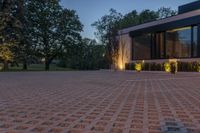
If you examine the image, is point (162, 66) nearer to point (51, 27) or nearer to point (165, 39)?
point (165, 39)

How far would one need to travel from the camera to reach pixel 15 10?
27.3 m

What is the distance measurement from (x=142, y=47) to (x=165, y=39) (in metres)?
3.19

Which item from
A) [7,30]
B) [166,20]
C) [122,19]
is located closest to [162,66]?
[166,20]

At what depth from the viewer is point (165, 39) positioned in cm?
2212

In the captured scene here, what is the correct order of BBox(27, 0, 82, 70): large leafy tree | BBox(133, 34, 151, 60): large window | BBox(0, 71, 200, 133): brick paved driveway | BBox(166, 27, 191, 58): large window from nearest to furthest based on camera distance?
BBox(0, 71, 200, 133): brick paved driveway, BBox(166, 27, 191, 58): large window, BBox(133, 34, 151, 60): large window, BBox(27, 0, 82, 70): large leafy tree

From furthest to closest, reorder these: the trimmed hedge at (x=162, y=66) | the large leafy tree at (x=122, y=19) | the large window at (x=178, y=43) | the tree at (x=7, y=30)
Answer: the large leafy tree at (x=122, y=19), the tree at (x=7, y=30), the large window at (x=178, y=43), the trimmed hedge at (x=162, y=66)

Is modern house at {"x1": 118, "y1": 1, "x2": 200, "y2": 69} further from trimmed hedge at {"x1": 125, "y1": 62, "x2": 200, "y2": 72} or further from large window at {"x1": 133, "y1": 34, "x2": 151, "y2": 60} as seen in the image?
trimmed hedge at {"x1": 125, "y1": 62, "x2": 200, "y2": 72}

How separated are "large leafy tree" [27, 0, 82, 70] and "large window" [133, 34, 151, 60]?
10.7 metres

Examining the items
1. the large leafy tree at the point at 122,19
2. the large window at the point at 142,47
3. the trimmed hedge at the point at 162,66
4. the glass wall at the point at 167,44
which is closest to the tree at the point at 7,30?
the trimmed hedge at the point at 162,66

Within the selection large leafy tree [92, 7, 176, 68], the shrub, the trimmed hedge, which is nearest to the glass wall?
the trimmed hedge

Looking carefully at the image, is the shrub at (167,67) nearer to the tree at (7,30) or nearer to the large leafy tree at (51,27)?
the tree at (7,30)

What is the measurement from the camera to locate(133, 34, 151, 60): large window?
24.2 meters

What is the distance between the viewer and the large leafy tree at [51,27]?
32625mm

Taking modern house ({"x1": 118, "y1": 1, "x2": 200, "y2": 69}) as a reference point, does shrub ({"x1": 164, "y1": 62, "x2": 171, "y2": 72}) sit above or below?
below
